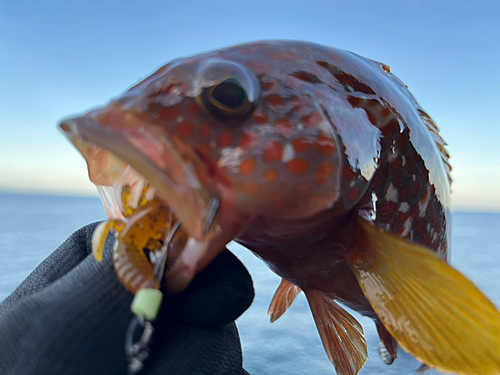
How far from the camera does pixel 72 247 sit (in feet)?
2.69

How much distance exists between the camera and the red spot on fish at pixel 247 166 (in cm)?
43

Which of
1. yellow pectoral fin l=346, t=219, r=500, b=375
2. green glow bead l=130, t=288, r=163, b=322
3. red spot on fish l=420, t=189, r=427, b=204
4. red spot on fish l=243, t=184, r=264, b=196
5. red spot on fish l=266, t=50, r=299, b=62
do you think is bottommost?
yellow pectoral fin l=346, t=219, r=500, b=375

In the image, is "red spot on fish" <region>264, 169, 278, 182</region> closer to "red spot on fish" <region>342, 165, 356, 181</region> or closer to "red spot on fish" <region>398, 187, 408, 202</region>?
"red spot on fish" <region>342, 165, 356, 181</region>

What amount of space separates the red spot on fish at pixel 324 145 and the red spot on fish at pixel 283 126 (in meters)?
0.04

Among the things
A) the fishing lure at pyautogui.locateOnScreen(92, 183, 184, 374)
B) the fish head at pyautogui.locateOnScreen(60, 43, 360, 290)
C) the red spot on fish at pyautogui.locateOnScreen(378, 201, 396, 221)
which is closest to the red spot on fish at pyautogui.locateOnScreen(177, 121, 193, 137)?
the fish head at pyautogui.locateOnScreen(60, 43, 360, 290)

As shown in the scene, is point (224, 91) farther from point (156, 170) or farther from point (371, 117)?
point (371, 117)

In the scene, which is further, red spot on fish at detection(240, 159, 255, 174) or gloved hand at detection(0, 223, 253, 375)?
gloved hand at detection(0, 223, 253, 375)

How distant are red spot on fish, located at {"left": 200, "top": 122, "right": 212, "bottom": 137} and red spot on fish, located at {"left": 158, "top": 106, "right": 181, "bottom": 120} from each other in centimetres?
3

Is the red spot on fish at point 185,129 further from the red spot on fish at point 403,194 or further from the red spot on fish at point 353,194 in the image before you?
the red spot on fish at point 403,194

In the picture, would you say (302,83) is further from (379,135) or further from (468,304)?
(468,304)

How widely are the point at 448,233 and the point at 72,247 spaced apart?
3.02 feet

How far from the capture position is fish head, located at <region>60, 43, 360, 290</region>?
40 centimetres

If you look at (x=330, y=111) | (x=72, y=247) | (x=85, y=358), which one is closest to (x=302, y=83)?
(x=330, y=111)

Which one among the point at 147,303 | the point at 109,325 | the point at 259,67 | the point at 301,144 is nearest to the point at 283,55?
the point at 259,67
